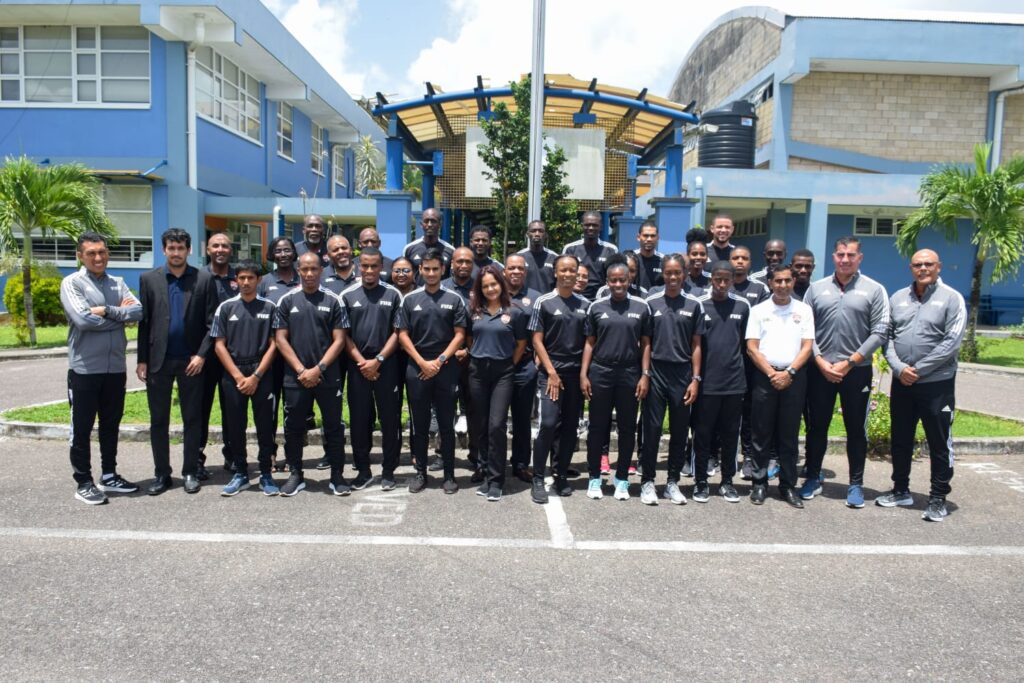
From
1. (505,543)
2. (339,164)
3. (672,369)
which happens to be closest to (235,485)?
(505,543)

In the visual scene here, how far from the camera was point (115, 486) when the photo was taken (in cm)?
616

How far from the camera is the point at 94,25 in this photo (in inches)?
809

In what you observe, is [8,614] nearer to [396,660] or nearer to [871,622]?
[396,660]

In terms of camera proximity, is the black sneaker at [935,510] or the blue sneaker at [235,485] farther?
the blue sneaker at [235,485]

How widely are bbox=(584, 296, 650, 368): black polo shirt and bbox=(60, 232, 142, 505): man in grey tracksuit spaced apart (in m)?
3.59

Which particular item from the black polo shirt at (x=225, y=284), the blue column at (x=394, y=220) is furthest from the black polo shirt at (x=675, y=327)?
the blue column at (x=394, y=220)

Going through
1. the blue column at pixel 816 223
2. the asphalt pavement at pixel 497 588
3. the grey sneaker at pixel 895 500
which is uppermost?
the blue column at pixel 816 223

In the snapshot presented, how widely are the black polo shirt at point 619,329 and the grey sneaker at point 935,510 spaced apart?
2.42 m

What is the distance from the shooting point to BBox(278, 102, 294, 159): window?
28719 mm

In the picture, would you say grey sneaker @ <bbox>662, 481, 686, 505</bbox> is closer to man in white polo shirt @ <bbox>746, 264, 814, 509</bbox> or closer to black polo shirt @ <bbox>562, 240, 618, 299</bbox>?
man in white polo shirt @ <bbox>746, 264, 814, 509</bbox>

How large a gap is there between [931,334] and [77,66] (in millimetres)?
22014

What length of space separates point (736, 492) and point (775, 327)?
4.52 ft

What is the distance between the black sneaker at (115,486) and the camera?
614 centimetres

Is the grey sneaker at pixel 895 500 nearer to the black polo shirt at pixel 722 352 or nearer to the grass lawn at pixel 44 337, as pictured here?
the black polo shirt at pixel 722 352
